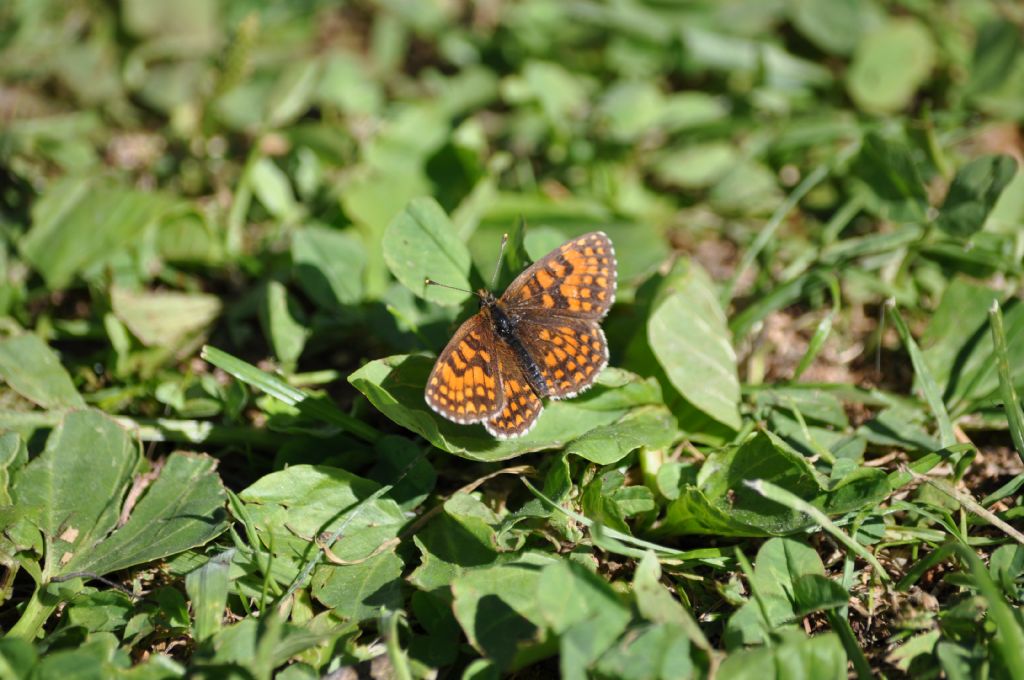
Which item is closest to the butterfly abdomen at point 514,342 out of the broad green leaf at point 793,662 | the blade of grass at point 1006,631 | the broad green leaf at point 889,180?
the broad green leaf at point 793,662

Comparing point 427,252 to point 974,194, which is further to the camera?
point 974,194

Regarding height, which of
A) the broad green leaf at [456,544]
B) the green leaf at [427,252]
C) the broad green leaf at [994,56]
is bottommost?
the broad green leaf at [456,544]

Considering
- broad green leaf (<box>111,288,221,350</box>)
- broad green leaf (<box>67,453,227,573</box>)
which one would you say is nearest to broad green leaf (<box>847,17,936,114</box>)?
broad green leaf (<box>111,288,221,350</box>)

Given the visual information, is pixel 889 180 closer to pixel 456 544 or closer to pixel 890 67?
pixel 890 67

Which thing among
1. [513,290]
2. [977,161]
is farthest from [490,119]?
[977,161]

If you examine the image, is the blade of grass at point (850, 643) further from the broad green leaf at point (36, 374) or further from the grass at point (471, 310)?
the broad green leaf at point (36, 374)

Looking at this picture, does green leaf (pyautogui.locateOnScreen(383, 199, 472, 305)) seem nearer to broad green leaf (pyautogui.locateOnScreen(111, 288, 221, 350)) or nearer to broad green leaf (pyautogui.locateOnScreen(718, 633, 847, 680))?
broad green leaf (pyautogui.locateOnScreen(111, 288, 221, 350))

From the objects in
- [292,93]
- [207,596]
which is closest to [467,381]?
[207,596]

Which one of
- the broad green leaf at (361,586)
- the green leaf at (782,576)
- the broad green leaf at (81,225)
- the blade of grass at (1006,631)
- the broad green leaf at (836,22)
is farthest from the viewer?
the broad green leaf at (836,22)
